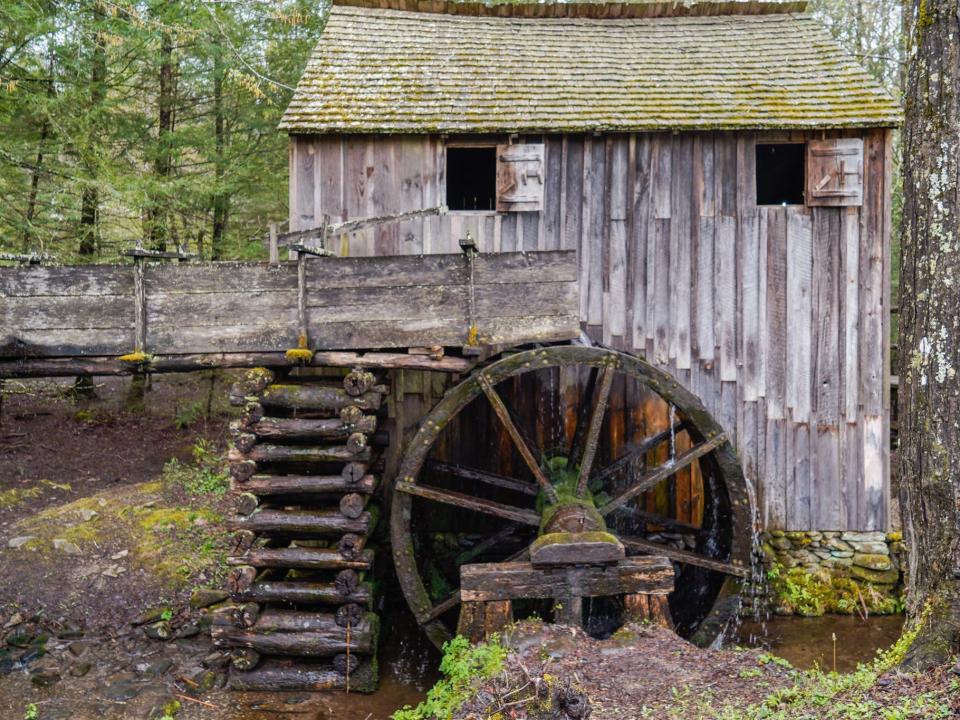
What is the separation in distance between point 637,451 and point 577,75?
4.23 meters

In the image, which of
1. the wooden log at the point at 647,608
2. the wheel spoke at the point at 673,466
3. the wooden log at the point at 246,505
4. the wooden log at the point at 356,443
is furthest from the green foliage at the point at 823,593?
the wooden log at the point at 246,505

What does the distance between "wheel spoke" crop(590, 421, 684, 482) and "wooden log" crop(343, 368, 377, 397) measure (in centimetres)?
273

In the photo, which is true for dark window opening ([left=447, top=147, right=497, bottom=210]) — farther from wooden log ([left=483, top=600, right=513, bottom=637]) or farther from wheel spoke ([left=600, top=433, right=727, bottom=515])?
wooden log ([left=483, top=600, right=513, bottom=637])

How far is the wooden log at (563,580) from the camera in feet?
17.6

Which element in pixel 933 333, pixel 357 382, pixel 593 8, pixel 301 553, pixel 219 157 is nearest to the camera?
pixel 933 333

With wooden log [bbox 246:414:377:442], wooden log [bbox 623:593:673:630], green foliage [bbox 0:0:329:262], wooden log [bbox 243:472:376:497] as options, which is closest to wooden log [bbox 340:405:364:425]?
wooden log [bbox 246:414:377:442]

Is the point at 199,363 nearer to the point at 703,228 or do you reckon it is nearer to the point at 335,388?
the point at 335,388

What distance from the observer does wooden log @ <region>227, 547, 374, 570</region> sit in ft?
19.5

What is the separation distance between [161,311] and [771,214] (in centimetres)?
599

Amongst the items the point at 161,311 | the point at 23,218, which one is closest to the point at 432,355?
the point at 161,311

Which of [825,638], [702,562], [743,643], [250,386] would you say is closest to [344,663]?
[250,386]

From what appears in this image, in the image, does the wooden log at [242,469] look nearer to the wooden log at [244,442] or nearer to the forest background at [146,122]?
the wooden log at [244,442]

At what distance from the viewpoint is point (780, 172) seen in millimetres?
9484

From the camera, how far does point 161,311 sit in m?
6.07
